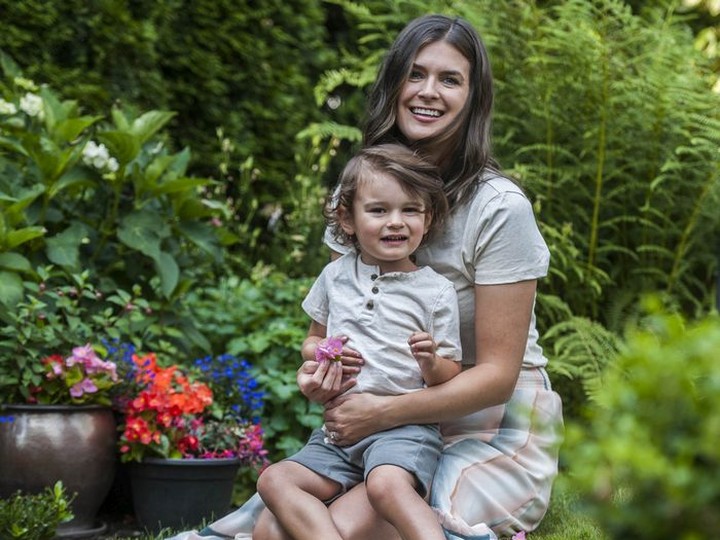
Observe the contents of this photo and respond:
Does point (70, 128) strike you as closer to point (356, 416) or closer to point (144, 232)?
point (144, 232)

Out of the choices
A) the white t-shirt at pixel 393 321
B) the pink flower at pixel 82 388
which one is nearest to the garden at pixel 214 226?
the pink flower at pixel 82 388

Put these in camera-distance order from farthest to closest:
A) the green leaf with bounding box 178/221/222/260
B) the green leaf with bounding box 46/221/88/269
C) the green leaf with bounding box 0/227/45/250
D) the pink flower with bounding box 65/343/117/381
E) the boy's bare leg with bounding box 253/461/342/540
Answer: the green leaf with bounding box 178/221/222/260
the green leaf with bounding box 46/221/88/269
the green leaf with bounding box 0/227/45/250
the pink flower with bounding box 65/343/117/381
the boy's bare leg with bounding box 253/461/342/540

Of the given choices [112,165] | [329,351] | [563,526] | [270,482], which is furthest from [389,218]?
[112,165]

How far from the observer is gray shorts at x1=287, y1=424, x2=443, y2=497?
2.57 meters

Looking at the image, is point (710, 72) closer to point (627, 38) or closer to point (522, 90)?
point (627, 38)

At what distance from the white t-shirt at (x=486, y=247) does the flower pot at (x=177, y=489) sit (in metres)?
1.15

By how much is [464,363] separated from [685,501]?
1952 millimetres

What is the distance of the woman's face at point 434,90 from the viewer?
9.86 ft

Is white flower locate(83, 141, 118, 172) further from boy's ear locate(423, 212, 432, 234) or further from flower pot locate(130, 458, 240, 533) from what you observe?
boy's ear locate(423, 212, 432, 234)

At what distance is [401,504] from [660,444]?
1407 millimetres

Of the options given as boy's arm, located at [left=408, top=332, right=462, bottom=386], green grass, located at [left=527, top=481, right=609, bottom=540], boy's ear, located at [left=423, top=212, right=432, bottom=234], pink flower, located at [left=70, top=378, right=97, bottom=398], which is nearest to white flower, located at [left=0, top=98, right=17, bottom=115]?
pink flower, located at [left=70, top=378, right=97, bottom=398]

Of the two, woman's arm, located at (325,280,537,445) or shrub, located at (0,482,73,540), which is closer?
woman's arm, located at (325,280,537,445)

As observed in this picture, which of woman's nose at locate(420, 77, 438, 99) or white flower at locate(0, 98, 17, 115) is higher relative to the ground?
woman's nose at locate(420, 77, 438, 99)

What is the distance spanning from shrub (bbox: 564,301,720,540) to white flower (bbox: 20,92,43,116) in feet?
11.4
